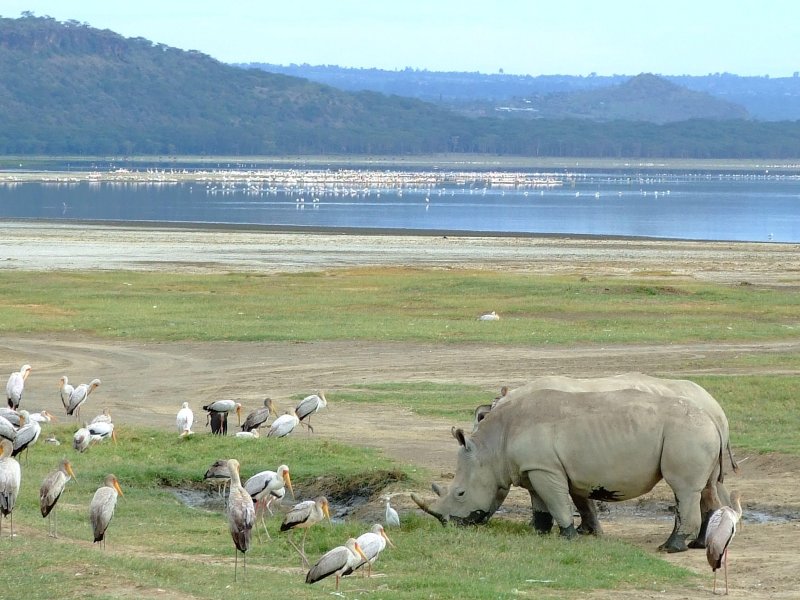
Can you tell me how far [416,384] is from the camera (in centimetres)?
2552

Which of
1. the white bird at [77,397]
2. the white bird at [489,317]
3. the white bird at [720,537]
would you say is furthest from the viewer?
the white bird at [489,317]

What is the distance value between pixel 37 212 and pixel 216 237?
34019 millimetres

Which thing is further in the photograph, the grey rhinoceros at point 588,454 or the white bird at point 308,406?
the white bird at point 308,406

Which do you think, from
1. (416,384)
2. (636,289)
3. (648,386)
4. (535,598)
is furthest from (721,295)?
(535,598)

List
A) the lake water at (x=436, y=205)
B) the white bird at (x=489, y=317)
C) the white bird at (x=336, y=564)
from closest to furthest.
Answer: the white bird at (x=336, y=564)
the white bird at (x=489, y=317)
the lake water at (x=436, y=205)

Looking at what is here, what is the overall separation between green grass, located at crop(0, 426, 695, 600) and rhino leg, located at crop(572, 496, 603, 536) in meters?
0.60

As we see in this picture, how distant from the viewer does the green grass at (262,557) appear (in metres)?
11.5

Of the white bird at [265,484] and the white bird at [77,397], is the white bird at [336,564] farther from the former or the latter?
the white bird at [77,397]

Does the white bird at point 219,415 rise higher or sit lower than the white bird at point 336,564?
lower

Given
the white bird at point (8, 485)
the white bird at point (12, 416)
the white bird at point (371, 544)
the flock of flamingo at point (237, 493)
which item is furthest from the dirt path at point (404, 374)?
the white bird at point (8, 485)

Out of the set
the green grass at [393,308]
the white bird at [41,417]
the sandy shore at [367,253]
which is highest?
the white bird at [41,417]

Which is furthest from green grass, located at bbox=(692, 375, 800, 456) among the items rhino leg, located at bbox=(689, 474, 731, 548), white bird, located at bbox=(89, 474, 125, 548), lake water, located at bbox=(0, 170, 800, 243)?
lake water, located at bbox=(0, 170, 800, 243)

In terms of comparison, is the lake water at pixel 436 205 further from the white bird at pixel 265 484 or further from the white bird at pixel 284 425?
the white bird at pixel 265 484

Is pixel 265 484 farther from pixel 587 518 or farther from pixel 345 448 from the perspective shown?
pixel 345 448
